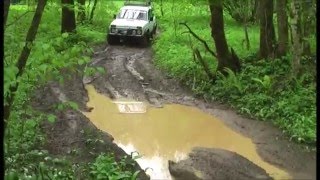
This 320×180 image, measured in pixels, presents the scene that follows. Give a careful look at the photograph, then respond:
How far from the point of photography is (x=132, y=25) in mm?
20828

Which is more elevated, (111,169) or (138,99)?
(111,169)

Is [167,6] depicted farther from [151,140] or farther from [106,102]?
[151,140]

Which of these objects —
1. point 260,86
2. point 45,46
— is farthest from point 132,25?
point 45,46

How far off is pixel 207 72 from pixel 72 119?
4.82 m

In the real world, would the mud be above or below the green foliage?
below

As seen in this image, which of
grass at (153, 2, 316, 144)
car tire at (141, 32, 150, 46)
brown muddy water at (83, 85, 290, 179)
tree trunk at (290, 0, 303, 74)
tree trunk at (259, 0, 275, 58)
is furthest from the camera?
car tire at (141, 32, 150, 46)

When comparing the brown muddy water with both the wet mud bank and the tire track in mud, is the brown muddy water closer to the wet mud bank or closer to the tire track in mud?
the wet mud bank

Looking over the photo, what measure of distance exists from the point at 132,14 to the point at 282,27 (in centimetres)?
1018

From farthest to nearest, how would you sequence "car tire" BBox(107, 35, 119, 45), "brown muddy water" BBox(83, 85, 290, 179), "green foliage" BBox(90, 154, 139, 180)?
"car tire" BBox(107, 35, 119, 45) → "brown muddy water" BBox(83, 85, 290, 179) → "green foliage" BBox(90, 154, 139, 180)

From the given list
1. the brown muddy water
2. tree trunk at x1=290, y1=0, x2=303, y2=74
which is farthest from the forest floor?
tree trunk at x1=290, y1=0, x2=303, y2=74

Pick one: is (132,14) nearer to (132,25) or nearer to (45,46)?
(132,25)

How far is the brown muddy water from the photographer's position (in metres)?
9.23

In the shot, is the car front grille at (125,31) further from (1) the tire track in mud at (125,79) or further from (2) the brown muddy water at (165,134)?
(2) the brown muddy water at (165,134)

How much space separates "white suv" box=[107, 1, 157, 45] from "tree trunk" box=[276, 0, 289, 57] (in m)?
8.28
